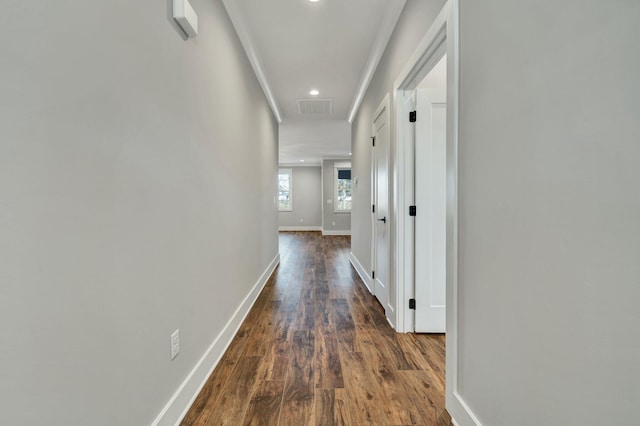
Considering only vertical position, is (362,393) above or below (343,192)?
Result: below

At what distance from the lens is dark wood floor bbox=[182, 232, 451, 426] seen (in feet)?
4.99

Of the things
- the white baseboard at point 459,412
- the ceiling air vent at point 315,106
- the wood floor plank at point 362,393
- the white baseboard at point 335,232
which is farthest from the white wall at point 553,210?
the white baseboard at point 335,232

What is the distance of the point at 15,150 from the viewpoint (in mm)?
692

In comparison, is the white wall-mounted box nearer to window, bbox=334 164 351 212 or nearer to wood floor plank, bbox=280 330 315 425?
wood floor plank, bbox=280 330 315 425

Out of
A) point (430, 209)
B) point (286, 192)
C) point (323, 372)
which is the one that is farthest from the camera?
point (286, 192)

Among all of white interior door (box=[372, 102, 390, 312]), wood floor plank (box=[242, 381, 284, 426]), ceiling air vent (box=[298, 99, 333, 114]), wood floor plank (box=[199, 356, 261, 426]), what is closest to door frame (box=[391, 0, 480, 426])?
white interior door (box=[372, 102, 390, 312])

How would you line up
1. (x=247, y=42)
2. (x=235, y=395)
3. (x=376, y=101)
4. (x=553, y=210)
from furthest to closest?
(x=376, y=101), (x=247, y=42), (x=235, y=395), (x=553, y=210)

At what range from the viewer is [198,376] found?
5.56ft

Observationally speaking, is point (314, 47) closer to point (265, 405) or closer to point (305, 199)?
point (265, 405)

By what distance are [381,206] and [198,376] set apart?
87.1 inches

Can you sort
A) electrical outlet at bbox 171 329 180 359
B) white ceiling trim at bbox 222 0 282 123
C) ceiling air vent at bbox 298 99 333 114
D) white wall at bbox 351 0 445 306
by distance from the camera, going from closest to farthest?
electrical outlet at bbox 171 329 180 359, white wall at bbox 351 0 445 306, white ceiling trim at bbox 222 0 282 123, ceiling air vent at bbox 298 99 333 114

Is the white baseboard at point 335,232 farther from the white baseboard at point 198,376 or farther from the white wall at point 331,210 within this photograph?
the white baseboard at point 198,376

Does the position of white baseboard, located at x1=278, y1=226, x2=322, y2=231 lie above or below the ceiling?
below

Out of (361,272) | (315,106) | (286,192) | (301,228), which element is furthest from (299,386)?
(286,192)
